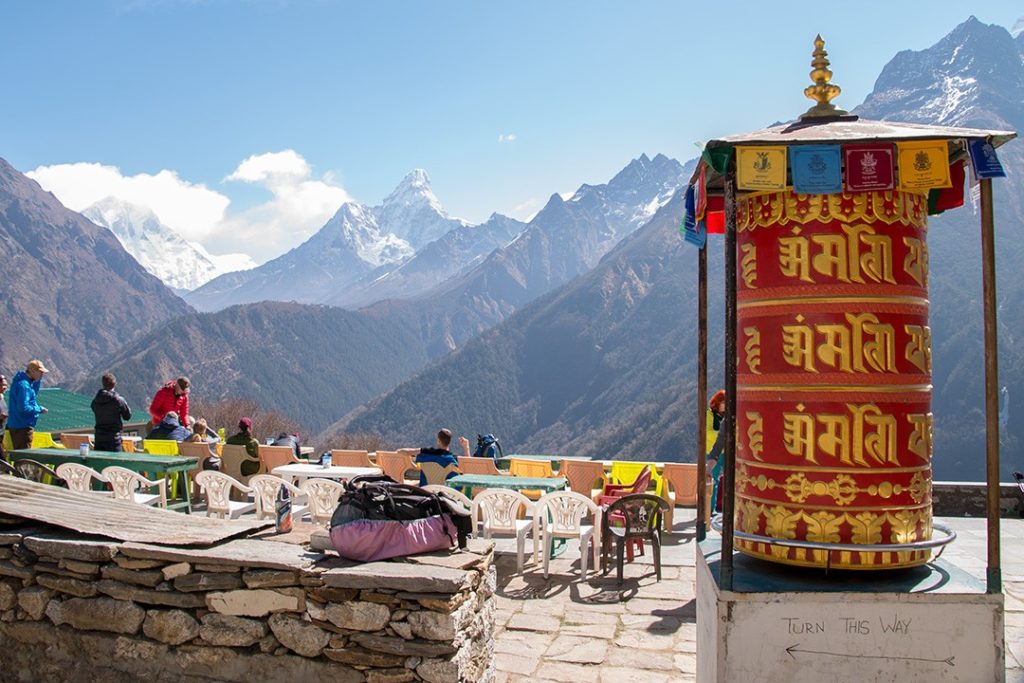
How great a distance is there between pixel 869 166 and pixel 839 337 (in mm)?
809

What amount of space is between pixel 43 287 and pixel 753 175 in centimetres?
17974

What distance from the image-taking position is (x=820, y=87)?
462 centimetres

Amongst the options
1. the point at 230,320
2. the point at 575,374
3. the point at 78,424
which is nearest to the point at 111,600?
the point at 78,424

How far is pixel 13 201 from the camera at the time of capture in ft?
584

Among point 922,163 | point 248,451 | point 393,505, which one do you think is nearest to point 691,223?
point 922,163

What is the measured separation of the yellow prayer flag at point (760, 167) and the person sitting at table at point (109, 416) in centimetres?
878

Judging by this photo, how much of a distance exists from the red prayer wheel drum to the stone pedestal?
Result: 0.97 ft

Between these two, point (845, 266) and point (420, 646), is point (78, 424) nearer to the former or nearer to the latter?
point (420, 646)

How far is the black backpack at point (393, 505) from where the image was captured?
460 cm

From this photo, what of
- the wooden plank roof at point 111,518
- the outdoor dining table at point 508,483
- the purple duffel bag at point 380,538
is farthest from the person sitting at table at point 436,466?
the purple duffel bag at point 380,538

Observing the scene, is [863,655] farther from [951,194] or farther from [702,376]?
[951,194]

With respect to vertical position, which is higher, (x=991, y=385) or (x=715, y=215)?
(x=715, y=215)

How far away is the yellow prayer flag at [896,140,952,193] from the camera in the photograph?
3982 millimetres

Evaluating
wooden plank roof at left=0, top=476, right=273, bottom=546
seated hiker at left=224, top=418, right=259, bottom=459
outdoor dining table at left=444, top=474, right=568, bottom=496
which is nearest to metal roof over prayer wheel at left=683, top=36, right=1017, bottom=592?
wooden plank roof at left=0, top=476, right=273, bottom=546
